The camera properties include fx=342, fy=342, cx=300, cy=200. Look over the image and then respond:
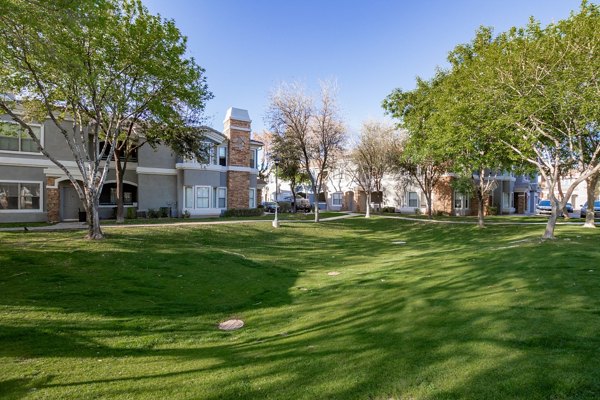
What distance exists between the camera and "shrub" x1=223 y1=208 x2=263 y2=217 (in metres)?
29.5

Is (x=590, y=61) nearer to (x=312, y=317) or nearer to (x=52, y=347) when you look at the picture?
(x=312, y=317)

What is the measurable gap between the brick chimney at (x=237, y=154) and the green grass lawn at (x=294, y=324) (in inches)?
645

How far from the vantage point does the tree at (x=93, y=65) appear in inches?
364

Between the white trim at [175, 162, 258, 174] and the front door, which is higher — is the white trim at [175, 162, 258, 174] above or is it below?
above

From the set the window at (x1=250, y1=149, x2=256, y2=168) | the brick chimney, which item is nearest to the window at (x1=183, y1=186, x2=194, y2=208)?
the brick chimney

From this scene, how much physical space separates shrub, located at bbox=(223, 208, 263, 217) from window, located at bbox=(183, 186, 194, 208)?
2.97m

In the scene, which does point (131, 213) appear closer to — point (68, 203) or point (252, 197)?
point (68, 203)

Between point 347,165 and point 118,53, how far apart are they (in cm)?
2818

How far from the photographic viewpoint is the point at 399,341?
5230mm

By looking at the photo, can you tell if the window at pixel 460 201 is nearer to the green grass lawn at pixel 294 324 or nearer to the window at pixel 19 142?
the green grass lawn at pixel 294 324

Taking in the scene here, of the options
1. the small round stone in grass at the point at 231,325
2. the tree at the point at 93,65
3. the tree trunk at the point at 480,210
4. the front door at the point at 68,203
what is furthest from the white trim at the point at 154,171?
the tree trunk at the point at 480,210

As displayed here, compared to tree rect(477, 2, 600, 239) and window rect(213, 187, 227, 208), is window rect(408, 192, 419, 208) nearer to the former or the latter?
window rect(213, 187, 227, 208)

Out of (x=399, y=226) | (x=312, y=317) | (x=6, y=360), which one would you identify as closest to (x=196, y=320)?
(x=312, y=317)

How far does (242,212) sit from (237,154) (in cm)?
519
